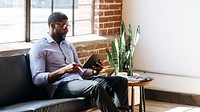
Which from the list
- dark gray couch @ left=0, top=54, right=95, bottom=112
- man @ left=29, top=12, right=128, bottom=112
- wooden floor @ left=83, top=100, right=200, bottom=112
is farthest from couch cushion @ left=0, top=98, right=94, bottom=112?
wooden floor @ left=83, top=100, right=200, bottom=112

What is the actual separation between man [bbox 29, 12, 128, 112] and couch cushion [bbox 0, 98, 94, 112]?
0.38ft

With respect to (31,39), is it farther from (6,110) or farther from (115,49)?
(6,110)

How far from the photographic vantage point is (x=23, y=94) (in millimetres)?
4164

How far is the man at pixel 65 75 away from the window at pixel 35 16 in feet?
1.71

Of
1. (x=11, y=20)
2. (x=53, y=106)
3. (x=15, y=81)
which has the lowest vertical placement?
(x=53, y=106)

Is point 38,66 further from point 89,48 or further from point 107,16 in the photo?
point 107,16

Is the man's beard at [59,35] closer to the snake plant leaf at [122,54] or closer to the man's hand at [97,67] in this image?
the man's hand at [97,67]

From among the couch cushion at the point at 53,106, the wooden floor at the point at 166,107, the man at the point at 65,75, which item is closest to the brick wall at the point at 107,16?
the wooden floor at the point at 166,107

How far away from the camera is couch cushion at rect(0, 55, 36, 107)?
3.94m

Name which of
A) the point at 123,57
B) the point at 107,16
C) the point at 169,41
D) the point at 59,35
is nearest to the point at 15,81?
the point at 59,35

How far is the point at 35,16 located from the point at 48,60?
2.96 ft

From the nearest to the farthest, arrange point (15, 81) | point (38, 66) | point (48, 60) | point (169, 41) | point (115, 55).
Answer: point (15, 81)
point (38, 66)
point (48, 60)
point (115, 55)
point (169, 41)

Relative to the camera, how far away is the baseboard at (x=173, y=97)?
593cm

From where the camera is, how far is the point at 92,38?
5812 mm
